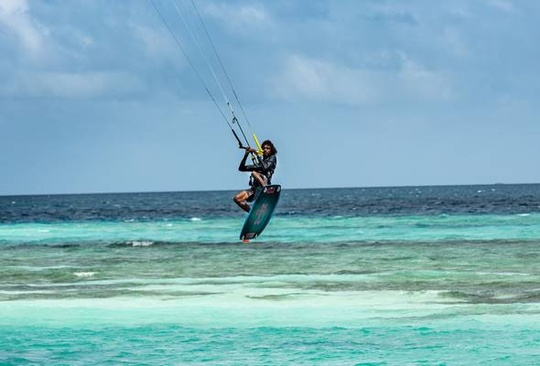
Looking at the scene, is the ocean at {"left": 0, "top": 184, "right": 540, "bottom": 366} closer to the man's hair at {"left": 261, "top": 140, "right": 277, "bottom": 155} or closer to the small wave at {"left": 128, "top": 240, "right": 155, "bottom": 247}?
the man's hair at {"left": 261, "top": 140, "right": 277, "bottom": 155}

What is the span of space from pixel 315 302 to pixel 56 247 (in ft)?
85.6

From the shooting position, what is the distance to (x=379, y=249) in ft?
132

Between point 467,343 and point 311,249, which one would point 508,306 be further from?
point 311,249

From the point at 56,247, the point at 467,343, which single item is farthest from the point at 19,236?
the point at 467,343

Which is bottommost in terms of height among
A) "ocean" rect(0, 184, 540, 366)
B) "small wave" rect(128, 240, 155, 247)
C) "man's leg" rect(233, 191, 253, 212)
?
"ocean" rect(0, 184, 540, 366)

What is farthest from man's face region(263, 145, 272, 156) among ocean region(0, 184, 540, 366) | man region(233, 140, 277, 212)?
ocean region(0, 184, 540, 366)

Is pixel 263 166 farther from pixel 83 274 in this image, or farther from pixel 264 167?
pixel 83 274

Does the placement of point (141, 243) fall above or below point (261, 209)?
below

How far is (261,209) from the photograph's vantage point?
2355 centimetres

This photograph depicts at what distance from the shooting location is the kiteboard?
22.8m

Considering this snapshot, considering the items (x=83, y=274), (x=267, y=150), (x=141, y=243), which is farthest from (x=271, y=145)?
(x=141, y=243)

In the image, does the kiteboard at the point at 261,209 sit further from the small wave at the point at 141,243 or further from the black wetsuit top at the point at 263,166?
the small wave at the point at 141,243

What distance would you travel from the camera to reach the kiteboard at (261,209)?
22.8m

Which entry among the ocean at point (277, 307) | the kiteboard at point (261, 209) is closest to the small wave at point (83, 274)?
the ocean at point (277, 307)
